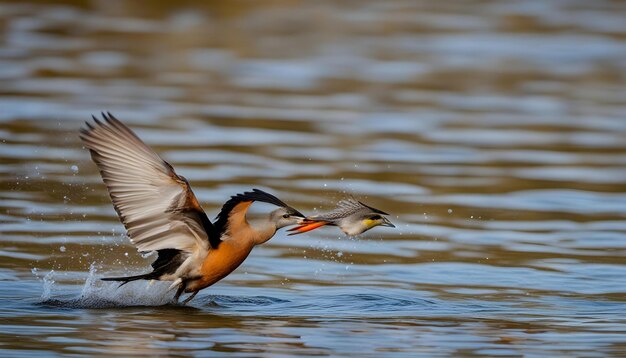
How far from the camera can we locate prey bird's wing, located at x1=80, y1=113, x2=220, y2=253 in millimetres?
8391

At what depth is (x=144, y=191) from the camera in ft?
28.0

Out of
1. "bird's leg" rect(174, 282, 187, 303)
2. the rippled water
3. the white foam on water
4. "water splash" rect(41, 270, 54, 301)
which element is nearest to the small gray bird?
the rippled water

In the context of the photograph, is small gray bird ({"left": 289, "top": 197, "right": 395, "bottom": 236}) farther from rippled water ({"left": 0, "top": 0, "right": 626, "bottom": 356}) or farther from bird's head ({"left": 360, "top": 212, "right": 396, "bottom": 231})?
rippled water ({"left": 0, "top": 0, "right": 626, "bottom": 356})

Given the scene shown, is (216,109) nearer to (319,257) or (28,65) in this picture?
(28,65)

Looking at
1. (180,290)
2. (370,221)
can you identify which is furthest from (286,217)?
(180,290)

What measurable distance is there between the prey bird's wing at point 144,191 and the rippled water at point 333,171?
20.4 inches

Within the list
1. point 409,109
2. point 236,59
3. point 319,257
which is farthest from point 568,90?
point 319,257

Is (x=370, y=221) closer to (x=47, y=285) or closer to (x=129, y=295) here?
(x=129, y=295)

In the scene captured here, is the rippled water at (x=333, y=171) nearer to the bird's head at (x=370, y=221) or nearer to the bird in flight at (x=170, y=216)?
the bird in flight at (x=170, y=216)

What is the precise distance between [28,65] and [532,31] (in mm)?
10308

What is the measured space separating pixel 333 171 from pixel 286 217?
16.8 ft

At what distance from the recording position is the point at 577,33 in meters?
26.0

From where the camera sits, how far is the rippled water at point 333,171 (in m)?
8.55

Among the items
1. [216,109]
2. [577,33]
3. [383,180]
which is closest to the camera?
[383,180]
